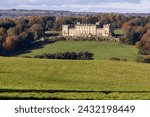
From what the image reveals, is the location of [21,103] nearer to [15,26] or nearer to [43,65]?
[43,65]

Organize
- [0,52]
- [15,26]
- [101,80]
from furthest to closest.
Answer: [15,26] → [0,52] → [101,80]

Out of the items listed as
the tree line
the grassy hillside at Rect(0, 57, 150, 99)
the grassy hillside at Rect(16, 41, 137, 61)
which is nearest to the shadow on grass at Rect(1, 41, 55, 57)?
the grassy hillside at Rect(16, 41, 137, 61)

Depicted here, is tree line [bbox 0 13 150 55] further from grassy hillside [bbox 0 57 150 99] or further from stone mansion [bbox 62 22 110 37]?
grassy hillside [bbox 0 57 150 99]

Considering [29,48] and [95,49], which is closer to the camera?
[95,49]

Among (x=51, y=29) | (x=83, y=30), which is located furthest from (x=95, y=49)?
(x=83, y=30)

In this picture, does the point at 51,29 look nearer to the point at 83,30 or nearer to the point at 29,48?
the point at 83,30

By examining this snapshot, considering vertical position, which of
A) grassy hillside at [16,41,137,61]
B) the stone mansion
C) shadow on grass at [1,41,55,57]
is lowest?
the stone mansion

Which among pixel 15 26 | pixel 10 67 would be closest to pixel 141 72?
pixel 10 67

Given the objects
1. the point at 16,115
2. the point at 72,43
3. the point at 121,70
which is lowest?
the point at 72,43
